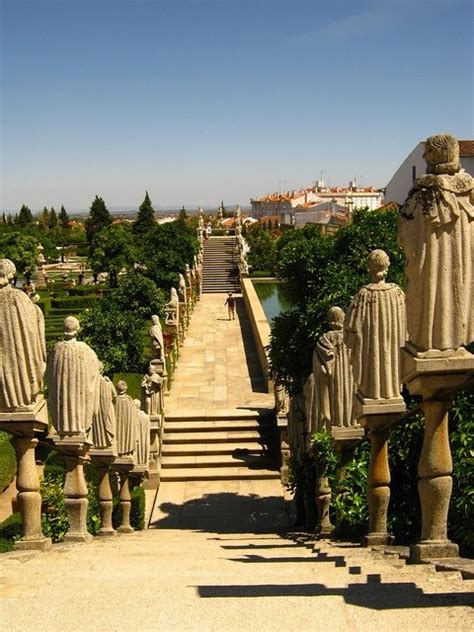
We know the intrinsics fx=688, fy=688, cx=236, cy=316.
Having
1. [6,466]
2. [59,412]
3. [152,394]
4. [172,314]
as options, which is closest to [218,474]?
[152,394]

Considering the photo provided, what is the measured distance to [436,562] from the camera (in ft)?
14.3

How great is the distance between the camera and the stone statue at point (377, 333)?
17.5 feet

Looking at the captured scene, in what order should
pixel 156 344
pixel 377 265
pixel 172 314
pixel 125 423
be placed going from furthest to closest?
pixel 172 314 < pixel 156 344 < pixel 125 423 < pixel 377 265

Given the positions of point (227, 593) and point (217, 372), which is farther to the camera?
point (217, 372)

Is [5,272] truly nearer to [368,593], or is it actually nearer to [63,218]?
[368,593]

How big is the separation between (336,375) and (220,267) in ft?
137

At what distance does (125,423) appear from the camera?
8.76m

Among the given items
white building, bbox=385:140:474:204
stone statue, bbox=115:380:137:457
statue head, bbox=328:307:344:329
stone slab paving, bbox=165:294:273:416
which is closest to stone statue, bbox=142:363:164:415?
stone slab paving, bbox=165:294:273:416

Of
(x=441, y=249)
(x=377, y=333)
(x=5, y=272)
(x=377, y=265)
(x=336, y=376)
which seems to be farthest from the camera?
(x=336, y=376)

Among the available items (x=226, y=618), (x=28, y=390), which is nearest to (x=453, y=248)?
(x=226, y=618)

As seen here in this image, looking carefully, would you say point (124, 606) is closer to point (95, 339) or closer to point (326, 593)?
point (326, 593)

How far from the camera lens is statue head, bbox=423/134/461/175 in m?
4.09

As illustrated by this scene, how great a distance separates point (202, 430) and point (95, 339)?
5142 millimetres

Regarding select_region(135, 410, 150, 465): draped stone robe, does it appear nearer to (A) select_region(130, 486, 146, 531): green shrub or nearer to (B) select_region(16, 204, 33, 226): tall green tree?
(A) select_region(130, 486, 146, 531): green shrub
